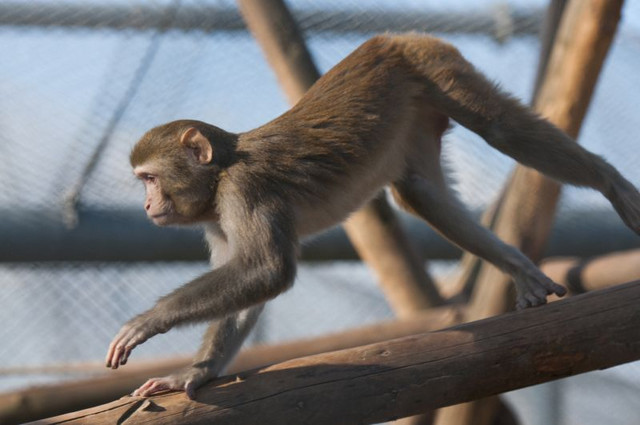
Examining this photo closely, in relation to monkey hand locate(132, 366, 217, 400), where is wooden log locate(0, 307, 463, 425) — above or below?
above

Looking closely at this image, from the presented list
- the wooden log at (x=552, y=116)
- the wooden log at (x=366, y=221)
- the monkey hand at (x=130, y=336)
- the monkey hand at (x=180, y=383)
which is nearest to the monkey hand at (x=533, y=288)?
the wooden log at (x=552, y=116)

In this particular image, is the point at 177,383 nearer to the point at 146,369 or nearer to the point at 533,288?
the point at 146,369

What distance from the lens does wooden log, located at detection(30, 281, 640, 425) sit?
3355mm

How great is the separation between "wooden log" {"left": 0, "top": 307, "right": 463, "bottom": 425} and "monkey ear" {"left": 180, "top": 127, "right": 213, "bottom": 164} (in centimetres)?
108

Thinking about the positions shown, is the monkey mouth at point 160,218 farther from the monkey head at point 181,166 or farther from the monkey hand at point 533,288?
the monkey hand at point 533,288

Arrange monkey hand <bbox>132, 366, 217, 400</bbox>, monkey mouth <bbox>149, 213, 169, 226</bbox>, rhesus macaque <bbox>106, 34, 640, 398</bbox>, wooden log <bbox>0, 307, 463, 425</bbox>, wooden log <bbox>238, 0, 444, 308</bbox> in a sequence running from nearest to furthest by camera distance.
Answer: monkey hand <bbox>132, 366, 217, 400</bbox>, rhesus macaque <bbox>106, 34, 640, 398</bbox>, monkey mouth <bbox>149, 213, 169, 226</bbox>, wooden log <bbox>0, 307, 463, 425</bbox>, wooden log <bbox>238, 0, 444, 308</bbox>

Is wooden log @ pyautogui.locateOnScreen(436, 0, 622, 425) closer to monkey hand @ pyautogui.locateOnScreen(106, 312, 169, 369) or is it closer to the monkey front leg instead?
the monkey front leg

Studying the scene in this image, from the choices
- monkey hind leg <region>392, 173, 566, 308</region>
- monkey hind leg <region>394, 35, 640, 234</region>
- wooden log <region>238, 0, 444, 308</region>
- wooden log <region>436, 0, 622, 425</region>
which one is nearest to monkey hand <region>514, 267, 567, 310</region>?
monkey hind leg <region>392, 173, 566, 308</region>

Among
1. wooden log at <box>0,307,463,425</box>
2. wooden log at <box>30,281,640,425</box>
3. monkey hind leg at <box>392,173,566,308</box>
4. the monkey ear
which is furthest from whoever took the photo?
wooden log at <box>0,307,463,425</box>

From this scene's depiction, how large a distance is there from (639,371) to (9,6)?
5.82 metres

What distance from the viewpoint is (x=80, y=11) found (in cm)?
598

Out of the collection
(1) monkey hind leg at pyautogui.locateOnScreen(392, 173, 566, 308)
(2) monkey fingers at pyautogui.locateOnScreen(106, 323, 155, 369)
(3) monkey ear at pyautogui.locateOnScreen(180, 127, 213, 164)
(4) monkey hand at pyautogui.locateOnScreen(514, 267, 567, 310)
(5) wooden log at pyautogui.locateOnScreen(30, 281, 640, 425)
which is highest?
(3) monkey ear at pyautogui.locateOnScreen(180, 127, 213, 164)

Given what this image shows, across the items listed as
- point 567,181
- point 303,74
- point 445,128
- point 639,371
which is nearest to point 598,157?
point 567,181

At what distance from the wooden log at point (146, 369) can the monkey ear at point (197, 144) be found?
1084mm
